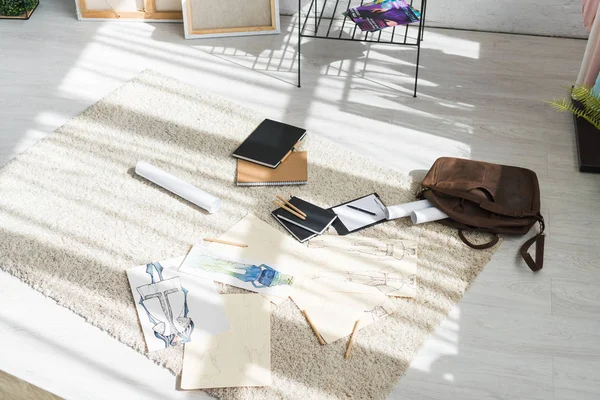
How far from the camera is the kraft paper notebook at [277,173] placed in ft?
8.98

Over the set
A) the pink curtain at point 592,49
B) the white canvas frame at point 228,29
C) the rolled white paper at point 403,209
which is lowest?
the rolled white paper at point 403,209

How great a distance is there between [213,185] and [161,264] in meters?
0.46

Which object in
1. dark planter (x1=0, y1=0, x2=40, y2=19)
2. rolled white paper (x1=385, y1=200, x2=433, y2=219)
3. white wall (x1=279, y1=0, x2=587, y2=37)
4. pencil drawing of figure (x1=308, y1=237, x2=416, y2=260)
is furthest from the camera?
dark planter (x1=0, y1=0, x2=40, y2=19)

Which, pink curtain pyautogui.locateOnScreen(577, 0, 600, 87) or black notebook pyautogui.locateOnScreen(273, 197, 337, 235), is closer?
black notebook pyautogui.locateOnScreen(273, 197, 337, 235)

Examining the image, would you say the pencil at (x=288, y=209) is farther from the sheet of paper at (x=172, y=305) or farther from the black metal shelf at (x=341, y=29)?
the black metal shelf at (x=341, y=29)

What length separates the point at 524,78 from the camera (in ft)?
11.1

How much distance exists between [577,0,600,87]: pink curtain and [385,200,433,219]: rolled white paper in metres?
1.05

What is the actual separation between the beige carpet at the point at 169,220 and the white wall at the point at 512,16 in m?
1.26

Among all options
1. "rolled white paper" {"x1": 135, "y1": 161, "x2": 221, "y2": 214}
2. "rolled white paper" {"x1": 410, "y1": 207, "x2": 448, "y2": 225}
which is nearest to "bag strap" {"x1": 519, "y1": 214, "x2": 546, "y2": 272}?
"rolled white paper" {"x1": 410, "y1": 207, "x2": 448, "y2": 225}

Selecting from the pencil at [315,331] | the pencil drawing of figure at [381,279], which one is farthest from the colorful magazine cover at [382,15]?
the pencil at [315,331]

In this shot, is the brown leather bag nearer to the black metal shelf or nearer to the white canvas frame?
the black metal shelf

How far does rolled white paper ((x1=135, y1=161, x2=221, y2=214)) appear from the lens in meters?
2.61

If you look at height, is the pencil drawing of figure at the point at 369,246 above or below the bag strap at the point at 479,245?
below

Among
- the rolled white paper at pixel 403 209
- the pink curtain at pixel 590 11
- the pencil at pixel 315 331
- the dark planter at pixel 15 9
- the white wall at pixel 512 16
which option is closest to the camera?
the pencil at pixel 315 331
